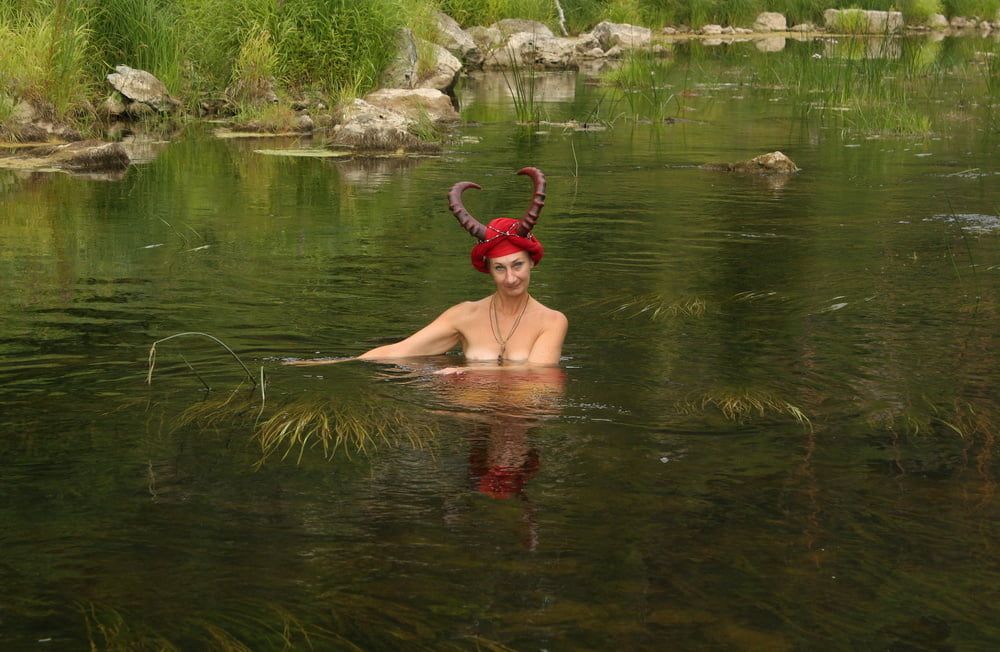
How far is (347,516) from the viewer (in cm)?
516

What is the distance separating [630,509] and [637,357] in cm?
243

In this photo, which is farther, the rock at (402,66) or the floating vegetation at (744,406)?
the rock at (402,66)

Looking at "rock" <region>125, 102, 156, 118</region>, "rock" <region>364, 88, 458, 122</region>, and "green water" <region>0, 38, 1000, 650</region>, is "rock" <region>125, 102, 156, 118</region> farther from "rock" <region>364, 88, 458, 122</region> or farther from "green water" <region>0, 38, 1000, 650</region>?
"green water" <region>0, 38, 1000, 650</region>

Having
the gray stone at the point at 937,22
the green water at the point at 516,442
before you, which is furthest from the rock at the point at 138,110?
the gray stone at the point at 937,22

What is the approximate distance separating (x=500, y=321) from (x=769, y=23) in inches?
1488

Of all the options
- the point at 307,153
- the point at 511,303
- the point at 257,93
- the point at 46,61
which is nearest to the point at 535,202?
the point at 511,303

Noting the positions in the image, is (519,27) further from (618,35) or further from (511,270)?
(511,270)

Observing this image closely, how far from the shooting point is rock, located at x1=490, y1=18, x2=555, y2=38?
33.2 metres

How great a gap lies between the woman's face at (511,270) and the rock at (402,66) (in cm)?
1483

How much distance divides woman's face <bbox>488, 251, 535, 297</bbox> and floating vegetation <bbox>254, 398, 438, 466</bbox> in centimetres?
104

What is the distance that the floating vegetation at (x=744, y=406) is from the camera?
6.47m

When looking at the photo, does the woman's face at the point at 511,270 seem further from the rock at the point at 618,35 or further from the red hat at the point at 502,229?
the rock at the point at 618,35

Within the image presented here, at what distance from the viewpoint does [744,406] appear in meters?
6.60

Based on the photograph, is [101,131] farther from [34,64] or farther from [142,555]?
[142,555]
